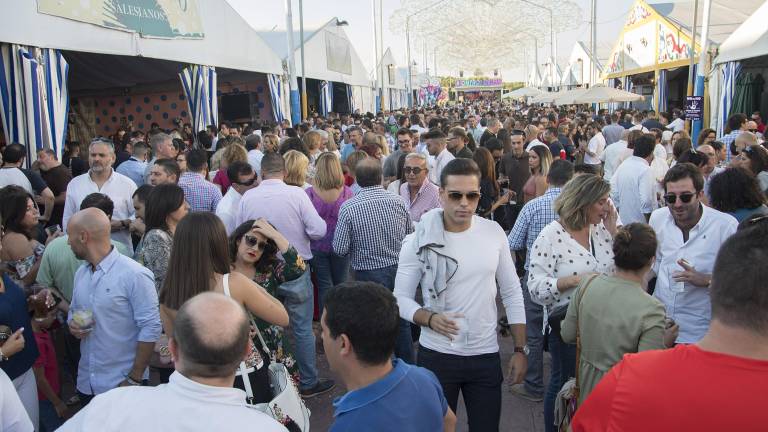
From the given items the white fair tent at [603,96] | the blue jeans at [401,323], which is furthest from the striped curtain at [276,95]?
the blue jeans at [401,323]

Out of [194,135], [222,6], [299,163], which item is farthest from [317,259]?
[222,6]

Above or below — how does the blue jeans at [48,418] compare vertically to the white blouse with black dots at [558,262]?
below

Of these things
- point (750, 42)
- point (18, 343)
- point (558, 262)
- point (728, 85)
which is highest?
point (750, 42)

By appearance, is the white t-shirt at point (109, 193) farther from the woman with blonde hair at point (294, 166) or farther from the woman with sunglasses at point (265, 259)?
the woman with sunglasses at point (265, 259)

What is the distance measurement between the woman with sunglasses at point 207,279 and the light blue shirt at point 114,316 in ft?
1.39

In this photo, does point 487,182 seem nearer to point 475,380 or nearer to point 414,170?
point 414,170

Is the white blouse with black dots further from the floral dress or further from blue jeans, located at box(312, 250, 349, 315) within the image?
blue jeans, located at box(312, 250, 349, 315)

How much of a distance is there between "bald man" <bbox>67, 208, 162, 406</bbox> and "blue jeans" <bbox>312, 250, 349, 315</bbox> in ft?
7.66

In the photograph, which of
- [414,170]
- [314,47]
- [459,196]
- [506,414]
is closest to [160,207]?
[459,196]

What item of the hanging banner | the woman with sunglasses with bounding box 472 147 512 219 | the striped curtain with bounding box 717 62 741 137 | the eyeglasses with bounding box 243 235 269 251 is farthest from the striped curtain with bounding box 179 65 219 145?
the striped curtain with bounding box 717 62 741 137

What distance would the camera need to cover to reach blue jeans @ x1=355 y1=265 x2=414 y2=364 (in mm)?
4402

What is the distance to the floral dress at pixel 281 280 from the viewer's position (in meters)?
3.19

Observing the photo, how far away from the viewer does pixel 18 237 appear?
4.17 meters

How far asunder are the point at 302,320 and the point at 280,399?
2.10m
